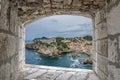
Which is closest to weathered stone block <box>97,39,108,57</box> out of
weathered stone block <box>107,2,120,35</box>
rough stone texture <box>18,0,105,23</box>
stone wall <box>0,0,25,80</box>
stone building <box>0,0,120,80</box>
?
stone building <box>0,0,120,80</box>

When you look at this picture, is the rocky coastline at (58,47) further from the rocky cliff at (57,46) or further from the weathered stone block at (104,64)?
the weathered stone block at (104,64)

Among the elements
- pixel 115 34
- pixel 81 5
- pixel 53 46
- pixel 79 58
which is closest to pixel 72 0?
pixel 81 5

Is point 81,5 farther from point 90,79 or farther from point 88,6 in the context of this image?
point 90,79

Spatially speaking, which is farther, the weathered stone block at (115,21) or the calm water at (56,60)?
the calm water at (56,60)

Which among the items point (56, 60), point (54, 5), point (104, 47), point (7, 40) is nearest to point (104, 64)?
point (104, 47)

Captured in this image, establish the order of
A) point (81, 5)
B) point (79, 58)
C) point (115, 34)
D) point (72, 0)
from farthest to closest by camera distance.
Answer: point (79, 58) → point (81, 5) → point (72, 0) → point (115, 34)

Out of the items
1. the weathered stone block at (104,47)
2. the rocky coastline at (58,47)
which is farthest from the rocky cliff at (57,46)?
the weathered stone block at (104,47)
